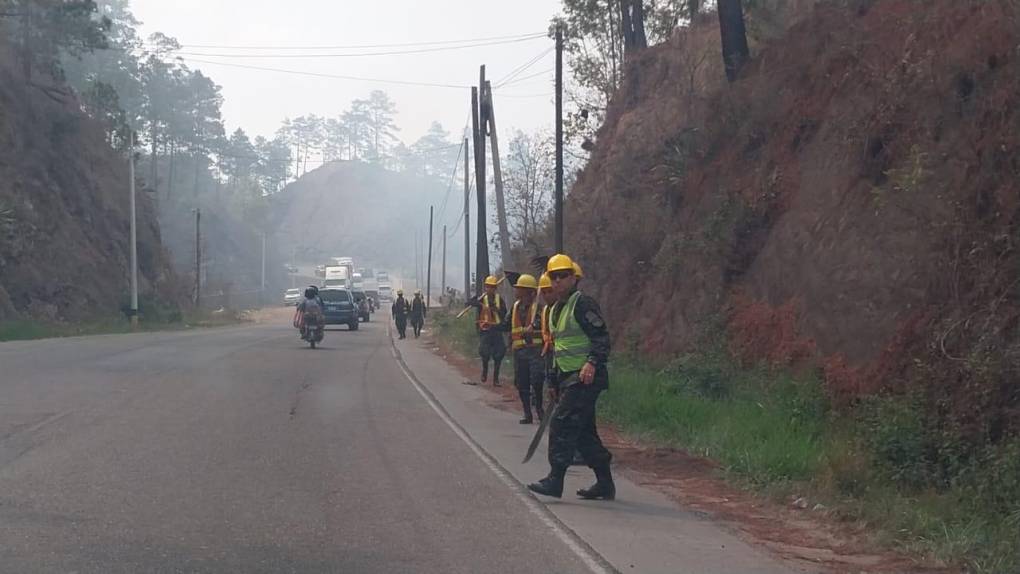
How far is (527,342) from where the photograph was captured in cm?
1471

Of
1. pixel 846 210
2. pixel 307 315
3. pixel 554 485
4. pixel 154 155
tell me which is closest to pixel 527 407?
pixel 846 210

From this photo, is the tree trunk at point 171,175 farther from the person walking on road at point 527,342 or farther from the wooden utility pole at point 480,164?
the person walking on road at point 527,342

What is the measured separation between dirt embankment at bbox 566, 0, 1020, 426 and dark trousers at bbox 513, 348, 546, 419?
10.8 feet

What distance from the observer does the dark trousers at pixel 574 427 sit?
31.1ft

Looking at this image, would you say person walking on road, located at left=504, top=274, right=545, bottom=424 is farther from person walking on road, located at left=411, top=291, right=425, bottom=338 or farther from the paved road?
person walking on road, located at left=411, top=291, right=425, bottom=338

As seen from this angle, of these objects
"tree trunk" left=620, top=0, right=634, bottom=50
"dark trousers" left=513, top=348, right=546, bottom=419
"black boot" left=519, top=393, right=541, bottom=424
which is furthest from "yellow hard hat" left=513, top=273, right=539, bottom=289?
"tree trunk" left=620, top=0, right=634, bottom=50

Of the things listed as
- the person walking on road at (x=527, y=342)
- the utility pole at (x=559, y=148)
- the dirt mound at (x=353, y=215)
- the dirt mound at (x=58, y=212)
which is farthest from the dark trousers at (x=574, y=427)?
the dirt mound at (x=353, y=215)

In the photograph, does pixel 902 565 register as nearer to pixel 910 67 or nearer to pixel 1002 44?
pixel 1002 44

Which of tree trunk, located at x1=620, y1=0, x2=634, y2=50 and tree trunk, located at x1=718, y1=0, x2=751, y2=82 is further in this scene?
tree trunk, located at x1=620, y1=0, x2=634, y2=50

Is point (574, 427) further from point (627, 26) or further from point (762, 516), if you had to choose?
point (627, 26)

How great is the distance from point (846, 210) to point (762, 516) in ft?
26.2

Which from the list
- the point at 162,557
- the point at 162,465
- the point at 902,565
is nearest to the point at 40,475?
the point at 162,465

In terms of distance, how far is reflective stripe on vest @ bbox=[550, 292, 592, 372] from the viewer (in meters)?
9.55

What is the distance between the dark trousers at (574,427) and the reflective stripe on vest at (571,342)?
7.8 inches
